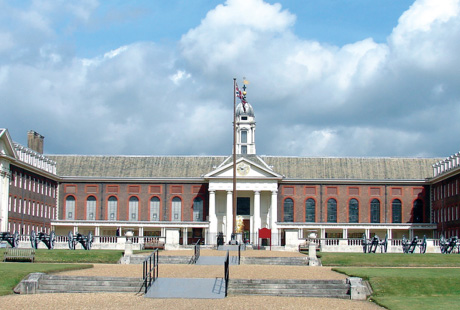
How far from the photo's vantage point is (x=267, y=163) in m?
83.9

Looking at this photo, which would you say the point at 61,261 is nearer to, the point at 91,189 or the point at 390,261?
the point at 390,261

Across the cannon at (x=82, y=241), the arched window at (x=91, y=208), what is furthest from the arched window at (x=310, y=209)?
the cannon at (x=82, y=241)

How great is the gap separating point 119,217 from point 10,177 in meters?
17.3

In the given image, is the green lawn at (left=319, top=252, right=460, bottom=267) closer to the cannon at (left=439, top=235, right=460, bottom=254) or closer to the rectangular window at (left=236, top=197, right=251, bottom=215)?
the cannon at (left=439, top=235, right=460, bottom=254)

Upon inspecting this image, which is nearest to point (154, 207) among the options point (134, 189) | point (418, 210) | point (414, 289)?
point (134, 189)

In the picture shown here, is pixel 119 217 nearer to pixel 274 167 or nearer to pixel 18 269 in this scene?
pixel 274 167

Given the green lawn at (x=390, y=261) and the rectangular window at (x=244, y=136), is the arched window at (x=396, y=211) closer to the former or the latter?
the rectangular window at (x=244, y=136)

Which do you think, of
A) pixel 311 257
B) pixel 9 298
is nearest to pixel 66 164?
pixel 311 257

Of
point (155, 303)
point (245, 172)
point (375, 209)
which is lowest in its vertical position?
point (155, 303)

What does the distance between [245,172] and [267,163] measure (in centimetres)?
540

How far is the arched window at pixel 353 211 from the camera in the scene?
80875 mm

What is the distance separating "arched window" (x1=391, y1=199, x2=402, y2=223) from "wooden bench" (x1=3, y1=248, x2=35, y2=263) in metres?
49.8

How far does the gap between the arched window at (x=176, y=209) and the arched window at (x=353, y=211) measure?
17385mm

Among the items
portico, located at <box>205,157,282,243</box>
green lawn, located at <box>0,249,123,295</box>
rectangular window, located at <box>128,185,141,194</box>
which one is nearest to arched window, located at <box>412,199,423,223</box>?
portico, located at <box>205,157,282,243</box>
